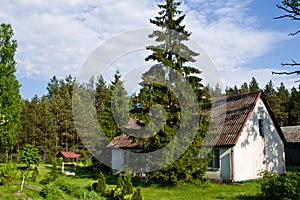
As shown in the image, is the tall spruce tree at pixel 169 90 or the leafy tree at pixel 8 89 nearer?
the tall spruce tree at pixel 169 90

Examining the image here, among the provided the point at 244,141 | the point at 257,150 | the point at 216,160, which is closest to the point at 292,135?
the point at 257,150

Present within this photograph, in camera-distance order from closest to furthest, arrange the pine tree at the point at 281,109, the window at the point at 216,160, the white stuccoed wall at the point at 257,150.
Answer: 1. the white stuccoed wall at the point at 257,150
2. the window at the point at 216,160
3. the pine tree at the point at 281,109

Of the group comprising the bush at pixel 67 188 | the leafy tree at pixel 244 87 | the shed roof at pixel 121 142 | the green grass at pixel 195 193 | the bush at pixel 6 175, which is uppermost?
the leafy tree at pixel 244 87

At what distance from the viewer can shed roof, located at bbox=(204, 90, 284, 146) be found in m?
20.0

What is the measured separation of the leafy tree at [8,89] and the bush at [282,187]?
26.9m

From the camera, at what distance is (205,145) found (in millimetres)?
18141

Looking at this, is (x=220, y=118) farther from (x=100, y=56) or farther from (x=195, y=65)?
(x=100, y=56)

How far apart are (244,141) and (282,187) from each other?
9251 mm

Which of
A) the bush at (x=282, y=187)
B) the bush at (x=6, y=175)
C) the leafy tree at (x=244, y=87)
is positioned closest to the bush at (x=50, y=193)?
the bush at (x=6, y=175)

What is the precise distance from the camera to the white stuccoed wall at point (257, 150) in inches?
784

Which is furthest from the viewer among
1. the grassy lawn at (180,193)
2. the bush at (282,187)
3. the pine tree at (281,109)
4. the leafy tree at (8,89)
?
the pine tree at (281,109)

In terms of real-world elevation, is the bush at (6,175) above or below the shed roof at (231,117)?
below

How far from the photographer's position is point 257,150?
Result: 21.2 m

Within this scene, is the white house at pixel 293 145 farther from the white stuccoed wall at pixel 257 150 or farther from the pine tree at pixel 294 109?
Answer: the pine tree at pixel 294 109
